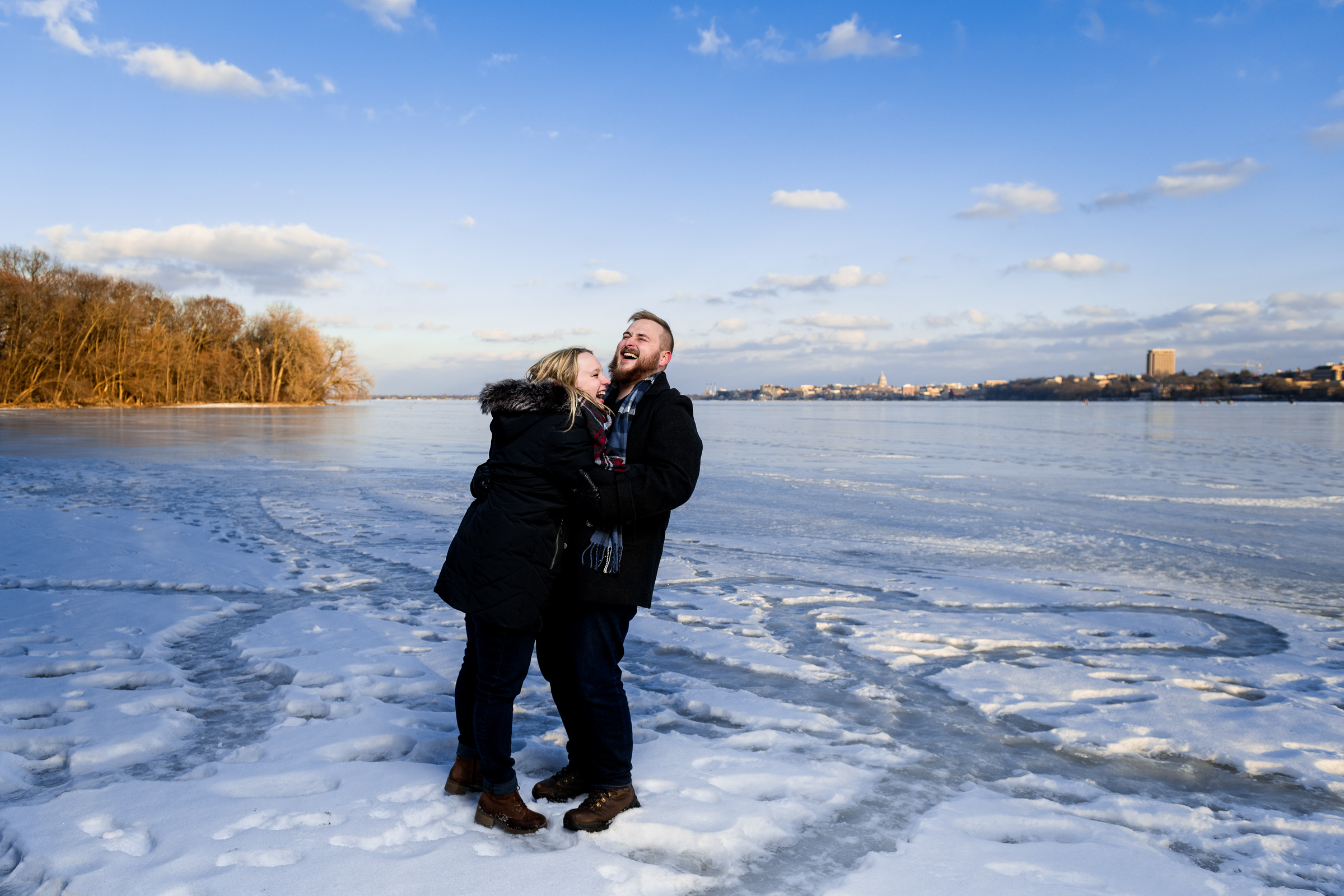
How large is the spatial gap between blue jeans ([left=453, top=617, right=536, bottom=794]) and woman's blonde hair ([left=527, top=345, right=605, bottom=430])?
0.74m

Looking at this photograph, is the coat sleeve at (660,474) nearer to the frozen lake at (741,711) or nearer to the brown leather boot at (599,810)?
the brown leather boot at (599,810)

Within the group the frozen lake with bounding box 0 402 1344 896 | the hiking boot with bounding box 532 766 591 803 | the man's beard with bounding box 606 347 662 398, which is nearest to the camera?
the frozen lake with bounding box 0 402 1344 896

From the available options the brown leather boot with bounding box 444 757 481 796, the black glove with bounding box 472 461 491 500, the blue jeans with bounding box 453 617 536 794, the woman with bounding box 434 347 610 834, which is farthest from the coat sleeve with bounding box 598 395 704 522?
the brown leather boot with bounding box 444 757 481 796

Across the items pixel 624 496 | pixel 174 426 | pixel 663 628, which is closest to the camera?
pixel 624 496

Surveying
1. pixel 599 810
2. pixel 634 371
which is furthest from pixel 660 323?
pixel 599 810

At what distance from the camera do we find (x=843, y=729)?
3.58m

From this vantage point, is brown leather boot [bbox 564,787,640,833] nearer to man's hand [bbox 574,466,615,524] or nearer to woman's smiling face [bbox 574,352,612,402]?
man's hand [bbox 574,466,615,524]

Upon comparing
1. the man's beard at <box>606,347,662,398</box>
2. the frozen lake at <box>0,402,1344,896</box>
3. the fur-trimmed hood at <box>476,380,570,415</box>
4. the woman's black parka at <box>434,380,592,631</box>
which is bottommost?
the frozen lake at <box>0,402,1344,896</box>

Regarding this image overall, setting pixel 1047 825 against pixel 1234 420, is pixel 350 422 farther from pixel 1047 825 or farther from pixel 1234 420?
pixel 1234 420

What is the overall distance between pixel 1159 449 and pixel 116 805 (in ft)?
81.1

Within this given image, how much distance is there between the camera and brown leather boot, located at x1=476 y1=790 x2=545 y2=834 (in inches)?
102

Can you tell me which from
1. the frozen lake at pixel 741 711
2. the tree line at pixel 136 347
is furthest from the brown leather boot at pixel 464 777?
the tree line at pixel 136 347

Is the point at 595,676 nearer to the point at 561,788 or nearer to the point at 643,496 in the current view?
the point at 561,788

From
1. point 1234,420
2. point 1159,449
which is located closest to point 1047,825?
point 1159,449
